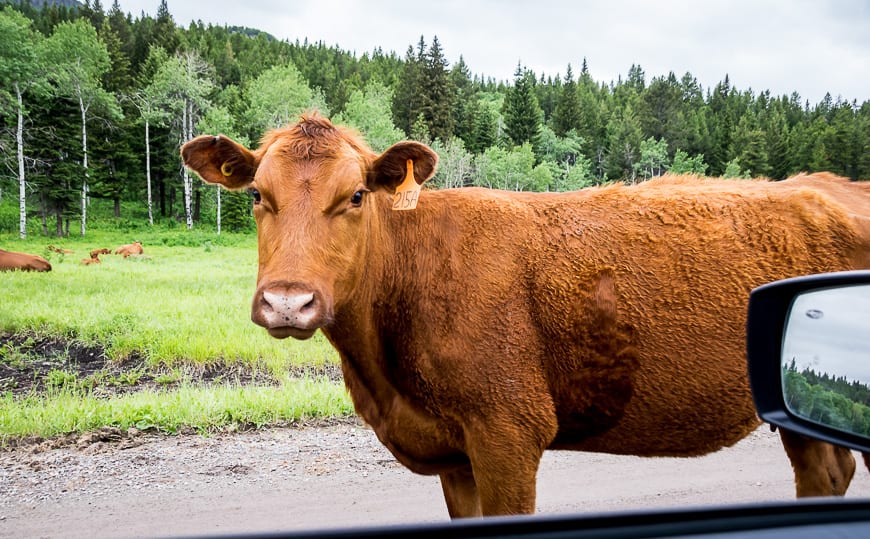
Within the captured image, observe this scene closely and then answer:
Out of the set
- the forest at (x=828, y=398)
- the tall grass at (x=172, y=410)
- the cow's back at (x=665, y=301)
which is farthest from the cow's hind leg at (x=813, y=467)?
the tall grass at (x=172, y=410)

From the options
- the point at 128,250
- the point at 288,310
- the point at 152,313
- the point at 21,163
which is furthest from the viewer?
the point at 21,163

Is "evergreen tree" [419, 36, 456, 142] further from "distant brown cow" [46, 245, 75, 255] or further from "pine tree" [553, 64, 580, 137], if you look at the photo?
"distant brown cow" [46, 245, 75, 255]

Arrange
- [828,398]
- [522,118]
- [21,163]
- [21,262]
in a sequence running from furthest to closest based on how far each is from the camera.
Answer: [522,118] → [21,163] → [21,262] → [828,398]

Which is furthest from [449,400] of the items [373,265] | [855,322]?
[855,322]

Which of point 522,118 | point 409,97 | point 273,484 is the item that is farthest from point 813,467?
point 522,118

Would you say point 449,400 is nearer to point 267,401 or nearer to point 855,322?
point 855,322

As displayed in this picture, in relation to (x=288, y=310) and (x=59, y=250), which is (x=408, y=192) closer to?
(x=288, y=310)

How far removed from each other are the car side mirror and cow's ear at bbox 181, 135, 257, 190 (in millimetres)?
2672

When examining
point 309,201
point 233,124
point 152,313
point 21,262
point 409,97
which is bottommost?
point 152,313

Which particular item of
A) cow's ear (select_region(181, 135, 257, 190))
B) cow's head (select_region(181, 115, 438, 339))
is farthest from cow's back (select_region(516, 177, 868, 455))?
cow's ear (select_region(181, 135, 257, 190))

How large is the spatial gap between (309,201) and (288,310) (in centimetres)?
67

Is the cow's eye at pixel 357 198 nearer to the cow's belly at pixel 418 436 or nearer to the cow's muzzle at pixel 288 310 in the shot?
the cow's muzzle at pixel 288 310

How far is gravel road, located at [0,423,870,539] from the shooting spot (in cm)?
390

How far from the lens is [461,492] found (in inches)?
133
